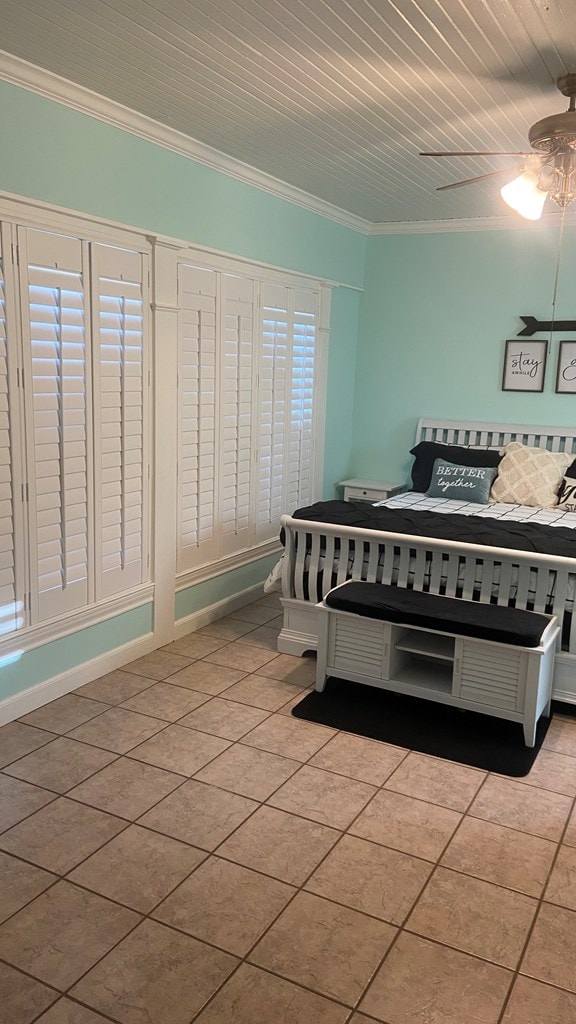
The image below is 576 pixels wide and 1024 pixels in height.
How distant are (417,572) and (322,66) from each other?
2248 mm

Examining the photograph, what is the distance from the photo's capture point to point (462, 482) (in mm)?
5324

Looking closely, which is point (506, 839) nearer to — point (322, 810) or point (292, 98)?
point (322, 810)

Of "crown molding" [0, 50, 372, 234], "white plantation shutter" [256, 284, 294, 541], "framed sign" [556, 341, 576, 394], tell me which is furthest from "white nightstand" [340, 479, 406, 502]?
"crown molding" [0, 50, 372, 234]

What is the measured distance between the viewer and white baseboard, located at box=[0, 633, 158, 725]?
3.42 m

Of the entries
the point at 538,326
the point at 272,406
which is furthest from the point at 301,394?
the point at 538,326

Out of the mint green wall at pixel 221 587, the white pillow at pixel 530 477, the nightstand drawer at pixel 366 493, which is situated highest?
the white pillow at pixel 530 477

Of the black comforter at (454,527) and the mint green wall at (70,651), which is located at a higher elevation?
the black comforter at (454,527)

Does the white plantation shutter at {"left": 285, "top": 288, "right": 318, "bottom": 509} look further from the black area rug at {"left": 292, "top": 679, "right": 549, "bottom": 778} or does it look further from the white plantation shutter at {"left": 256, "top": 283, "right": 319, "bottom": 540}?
the black area rug at {"left": 292, "top": 679, "right": 549, "bottom": 778}

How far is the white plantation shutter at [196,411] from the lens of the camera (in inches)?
166

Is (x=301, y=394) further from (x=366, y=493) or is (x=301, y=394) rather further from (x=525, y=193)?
(x=525, y=193)

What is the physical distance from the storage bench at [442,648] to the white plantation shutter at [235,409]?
4.02ft

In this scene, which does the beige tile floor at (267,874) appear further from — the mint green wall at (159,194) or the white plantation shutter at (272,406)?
the mint green wall at (159,194)

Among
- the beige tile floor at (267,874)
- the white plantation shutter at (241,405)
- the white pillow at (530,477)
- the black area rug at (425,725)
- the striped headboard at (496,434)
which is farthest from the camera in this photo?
the striped headboard at (496,434)

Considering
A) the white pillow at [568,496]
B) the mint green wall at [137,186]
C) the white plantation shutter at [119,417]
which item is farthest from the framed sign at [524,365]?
the white plantation shutter at [119,417]
